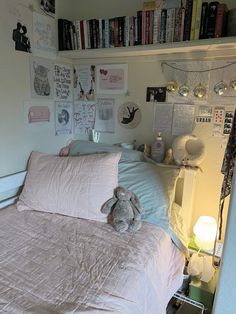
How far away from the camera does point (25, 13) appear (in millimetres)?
1607

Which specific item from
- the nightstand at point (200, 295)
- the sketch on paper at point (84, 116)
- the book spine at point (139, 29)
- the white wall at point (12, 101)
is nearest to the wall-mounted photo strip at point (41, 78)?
the white wall at point (12, 101)

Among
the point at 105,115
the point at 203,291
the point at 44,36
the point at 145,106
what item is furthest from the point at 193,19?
the point at 203,291

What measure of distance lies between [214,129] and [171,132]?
0.95ft

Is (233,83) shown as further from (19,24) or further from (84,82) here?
(19,24)

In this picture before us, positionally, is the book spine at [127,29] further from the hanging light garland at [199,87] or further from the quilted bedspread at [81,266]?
the quilted bedspread at [81,266]

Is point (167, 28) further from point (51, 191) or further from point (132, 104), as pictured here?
point (51, 191)

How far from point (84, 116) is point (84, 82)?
10.7 inches

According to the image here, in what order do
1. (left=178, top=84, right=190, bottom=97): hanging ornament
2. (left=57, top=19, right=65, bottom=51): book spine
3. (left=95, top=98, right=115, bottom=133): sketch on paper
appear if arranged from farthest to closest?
(left=95, top=98, right=115, bottom=133): sketch on paper, (left=57, top=19, right=65, bottom=51): book spine, (left=178, top=84, right=190, bottom=97): hanging ornament

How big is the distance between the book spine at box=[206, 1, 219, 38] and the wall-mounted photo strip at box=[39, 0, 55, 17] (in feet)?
3.61

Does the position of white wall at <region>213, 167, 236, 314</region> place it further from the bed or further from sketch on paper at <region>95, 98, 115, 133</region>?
sketch on paper at <region>95, 98, 115, 133</region>

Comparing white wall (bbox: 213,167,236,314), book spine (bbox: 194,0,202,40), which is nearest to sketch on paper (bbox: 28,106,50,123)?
book spine (bbox: 194,0,202,40)

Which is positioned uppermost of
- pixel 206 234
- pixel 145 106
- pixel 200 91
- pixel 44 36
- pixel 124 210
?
pixel 44 36

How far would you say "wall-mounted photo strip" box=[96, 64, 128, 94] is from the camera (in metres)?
1.88

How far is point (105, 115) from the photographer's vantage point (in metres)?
2.00
